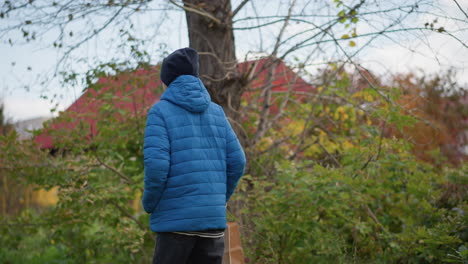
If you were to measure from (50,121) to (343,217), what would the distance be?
2972 mm

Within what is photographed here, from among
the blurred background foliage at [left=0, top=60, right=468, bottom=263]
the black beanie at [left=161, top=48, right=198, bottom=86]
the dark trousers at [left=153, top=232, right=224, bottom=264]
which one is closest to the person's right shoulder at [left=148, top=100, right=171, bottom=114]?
the black beanie at [left=161, top=48, right=198, bottom=86]

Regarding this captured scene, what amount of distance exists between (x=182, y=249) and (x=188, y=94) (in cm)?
81

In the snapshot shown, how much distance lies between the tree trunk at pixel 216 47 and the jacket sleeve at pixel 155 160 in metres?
2.12

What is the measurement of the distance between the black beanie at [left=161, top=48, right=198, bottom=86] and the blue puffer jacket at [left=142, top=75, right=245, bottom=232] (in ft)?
0.16

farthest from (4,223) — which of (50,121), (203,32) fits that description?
(203,32)

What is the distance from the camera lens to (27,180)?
4688mm

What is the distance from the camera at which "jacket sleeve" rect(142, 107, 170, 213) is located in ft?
7.44

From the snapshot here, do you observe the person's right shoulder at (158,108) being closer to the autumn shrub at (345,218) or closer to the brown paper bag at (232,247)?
the brown paper bag at (232,247)

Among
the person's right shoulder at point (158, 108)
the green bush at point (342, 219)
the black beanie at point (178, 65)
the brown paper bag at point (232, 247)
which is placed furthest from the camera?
the green bush at point (342, 219)

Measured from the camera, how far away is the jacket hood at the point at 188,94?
2459mm

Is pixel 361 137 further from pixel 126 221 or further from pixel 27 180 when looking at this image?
pixel 27 180

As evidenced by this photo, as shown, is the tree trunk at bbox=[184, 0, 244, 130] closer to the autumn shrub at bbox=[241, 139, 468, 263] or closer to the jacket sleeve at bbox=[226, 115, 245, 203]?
the autumn shrub at bbox=[241, 139, 468, 263]

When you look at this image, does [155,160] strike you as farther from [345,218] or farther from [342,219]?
[342,219]

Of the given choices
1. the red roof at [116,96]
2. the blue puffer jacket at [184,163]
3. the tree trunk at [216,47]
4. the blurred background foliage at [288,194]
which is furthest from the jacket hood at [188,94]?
the red roof at [116,96]
